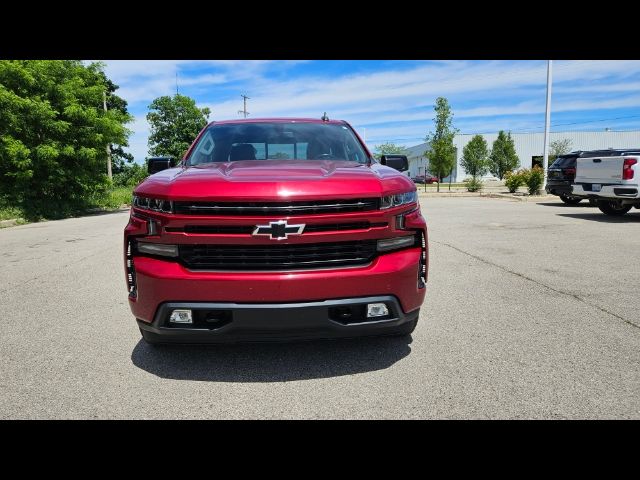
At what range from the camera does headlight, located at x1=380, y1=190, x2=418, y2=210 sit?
2.79 metres

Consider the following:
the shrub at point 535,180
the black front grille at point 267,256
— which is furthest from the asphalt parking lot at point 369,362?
the shrub at point 535,180

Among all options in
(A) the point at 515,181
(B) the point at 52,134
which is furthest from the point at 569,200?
(B) the point at 52,134

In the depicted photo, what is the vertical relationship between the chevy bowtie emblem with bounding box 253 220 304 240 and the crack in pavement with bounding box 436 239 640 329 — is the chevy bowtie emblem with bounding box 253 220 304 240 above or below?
above

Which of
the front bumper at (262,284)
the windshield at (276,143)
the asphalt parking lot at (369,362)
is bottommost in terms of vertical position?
the asphalt parking lot at (369,362)

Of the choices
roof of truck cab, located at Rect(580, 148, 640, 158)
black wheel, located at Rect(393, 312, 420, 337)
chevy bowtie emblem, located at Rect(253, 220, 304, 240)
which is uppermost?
roof of truck cab, located at Rect(580, 148, 640, 158)

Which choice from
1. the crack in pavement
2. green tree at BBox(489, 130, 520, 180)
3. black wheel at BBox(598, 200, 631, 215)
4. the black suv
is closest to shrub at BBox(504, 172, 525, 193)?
the black suv

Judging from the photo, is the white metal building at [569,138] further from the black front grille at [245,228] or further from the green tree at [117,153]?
the black front grille at [245,228]

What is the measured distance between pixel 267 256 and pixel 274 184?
427 millimetres

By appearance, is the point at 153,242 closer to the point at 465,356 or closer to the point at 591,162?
the point at 465,356

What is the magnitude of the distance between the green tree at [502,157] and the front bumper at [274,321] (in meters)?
61.6

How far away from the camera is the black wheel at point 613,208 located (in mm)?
12422

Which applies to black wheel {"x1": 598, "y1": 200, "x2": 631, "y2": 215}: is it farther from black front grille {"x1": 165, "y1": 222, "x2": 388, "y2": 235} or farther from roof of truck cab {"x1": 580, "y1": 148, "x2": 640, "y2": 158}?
black front grille {"x1": 165, "y1": 222, "x2": 388, "y2": 235}
